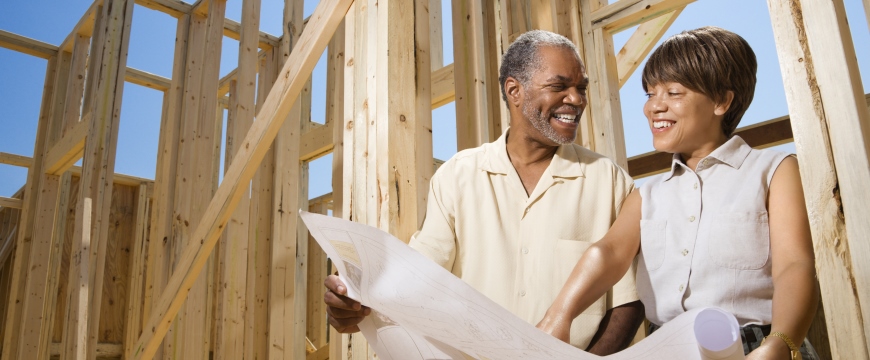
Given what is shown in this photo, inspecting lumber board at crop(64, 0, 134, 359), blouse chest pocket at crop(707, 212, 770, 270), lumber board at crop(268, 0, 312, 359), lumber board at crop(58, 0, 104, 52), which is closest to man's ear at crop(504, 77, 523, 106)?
blouse chest pocket at crop(707, 212, 770, 270)

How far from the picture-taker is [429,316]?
0.96m

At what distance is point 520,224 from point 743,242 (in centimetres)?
64

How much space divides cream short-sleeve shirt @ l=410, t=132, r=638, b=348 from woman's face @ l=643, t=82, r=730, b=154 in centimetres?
36

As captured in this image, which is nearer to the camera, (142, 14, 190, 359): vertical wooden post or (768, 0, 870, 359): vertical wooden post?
(768, 0, 870, 359): vertical wooden post

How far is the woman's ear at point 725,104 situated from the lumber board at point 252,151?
117cm

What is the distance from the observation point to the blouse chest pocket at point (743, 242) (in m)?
1.17

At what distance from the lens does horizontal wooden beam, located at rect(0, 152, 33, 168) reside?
755cm

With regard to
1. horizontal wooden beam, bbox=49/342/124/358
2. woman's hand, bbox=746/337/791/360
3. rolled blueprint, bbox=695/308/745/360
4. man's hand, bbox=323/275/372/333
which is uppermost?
man's hand, bbox=323/275/372/333

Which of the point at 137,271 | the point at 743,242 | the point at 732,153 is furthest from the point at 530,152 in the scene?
the point at 137,271

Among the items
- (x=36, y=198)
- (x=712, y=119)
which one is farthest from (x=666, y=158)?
(x=36, y=198)

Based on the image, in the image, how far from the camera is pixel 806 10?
1018mm

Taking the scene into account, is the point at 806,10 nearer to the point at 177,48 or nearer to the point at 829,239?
the point at 829,239

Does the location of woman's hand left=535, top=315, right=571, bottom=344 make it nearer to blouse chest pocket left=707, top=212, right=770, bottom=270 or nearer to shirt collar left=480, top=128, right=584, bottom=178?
blouse chest pocket left=707, top=212, right=770, bottom=270

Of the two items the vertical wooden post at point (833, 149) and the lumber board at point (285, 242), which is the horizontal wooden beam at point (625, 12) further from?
the vertical wooden post at point (833, 149)
